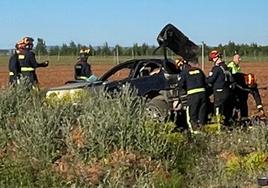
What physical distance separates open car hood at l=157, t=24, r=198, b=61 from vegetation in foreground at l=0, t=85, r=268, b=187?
4872mm

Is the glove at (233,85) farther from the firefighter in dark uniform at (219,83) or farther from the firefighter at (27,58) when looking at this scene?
the firefighter at (27,58)

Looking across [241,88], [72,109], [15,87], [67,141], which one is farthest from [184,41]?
[67,141]

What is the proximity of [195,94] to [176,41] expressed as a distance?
82.2 inches

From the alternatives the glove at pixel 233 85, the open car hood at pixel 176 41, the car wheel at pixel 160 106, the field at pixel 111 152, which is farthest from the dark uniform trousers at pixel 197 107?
the field at pixel 111 152

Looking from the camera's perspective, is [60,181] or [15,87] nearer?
[60,181]

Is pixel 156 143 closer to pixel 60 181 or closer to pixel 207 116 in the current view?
pixel 60 181

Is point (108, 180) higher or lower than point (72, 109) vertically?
lower

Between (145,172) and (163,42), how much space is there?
650cm

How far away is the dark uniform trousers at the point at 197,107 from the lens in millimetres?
13422

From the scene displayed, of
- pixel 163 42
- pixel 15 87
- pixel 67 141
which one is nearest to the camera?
pixel 67 141

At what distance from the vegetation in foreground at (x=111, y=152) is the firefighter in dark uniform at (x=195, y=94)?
305cm

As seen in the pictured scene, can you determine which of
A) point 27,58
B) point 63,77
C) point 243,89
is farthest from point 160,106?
point 63,77

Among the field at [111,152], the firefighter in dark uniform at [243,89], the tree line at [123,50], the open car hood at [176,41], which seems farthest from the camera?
the tree line at [123,50]

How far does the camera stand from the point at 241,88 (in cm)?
1510
